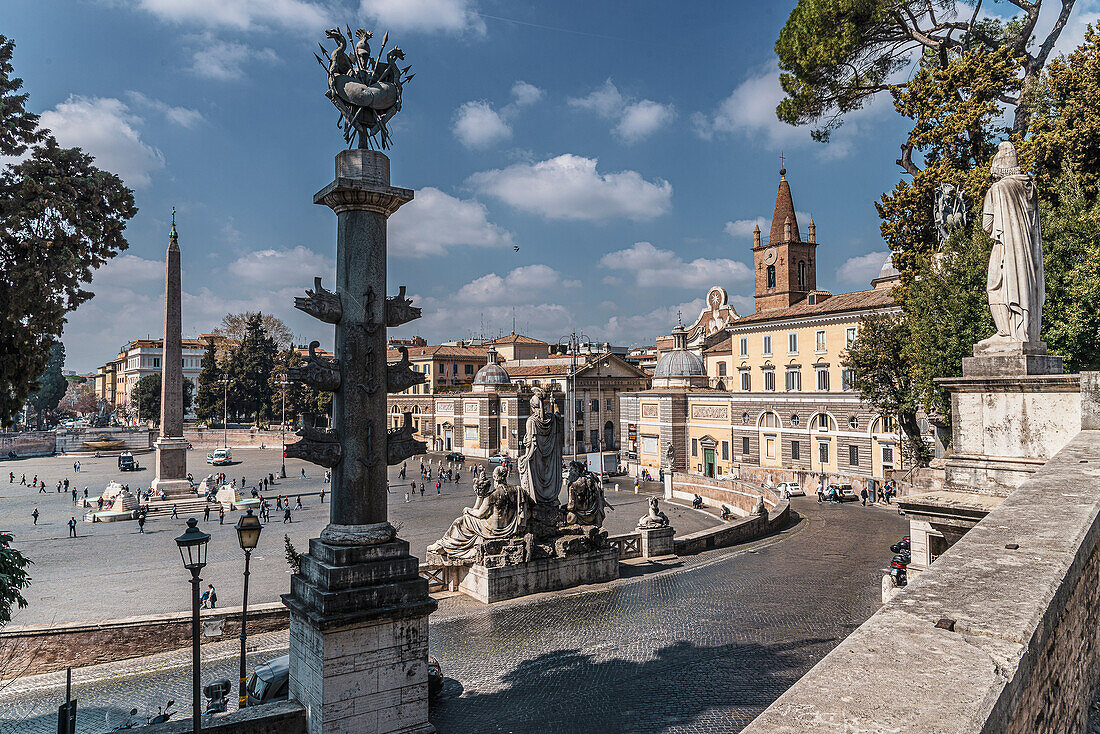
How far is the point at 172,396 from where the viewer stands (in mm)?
32250

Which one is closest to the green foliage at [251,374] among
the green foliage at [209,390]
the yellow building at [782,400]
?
the green foliage at [209,390]

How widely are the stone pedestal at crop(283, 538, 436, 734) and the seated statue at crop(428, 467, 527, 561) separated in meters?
6.82

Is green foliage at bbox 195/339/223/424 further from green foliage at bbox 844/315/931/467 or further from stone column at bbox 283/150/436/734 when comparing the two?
stone column at bbox 283/150/436/734

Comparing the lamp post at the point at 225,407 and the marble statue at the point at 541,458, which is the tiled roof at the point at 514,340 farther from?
the marble statue at the point at 541,458

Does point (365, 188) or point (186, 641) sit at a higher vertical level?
point (365, 188)

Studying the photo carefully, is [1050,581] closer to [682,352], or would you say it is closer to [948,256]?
[948,256]

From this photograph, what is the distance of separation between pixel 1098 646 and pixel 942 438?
52.5ft

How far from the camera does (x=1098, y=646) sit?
4.32 m

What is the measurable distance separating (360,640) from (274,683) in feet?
8.26

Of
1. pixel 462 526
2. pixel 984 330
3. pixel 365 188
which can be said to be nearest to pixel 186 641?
pixel 462 526

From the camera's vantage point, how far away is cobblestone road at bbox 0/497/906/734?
786 centimetres

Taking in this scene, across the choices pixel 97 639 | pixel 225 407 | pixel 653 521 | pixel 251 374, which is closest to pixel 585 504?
pixel 653 521

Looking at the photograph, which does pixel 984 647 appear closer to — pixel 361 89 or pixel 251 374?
pixel 361 89

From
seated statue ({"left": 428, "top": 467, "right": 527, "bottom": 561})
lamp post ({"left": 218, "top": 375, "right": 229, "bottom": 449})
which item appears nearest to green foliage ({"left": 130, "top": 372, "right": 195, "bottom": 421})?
lamp post ({"left": 218, "top": 375, "right": 229, "bottom": 449})
